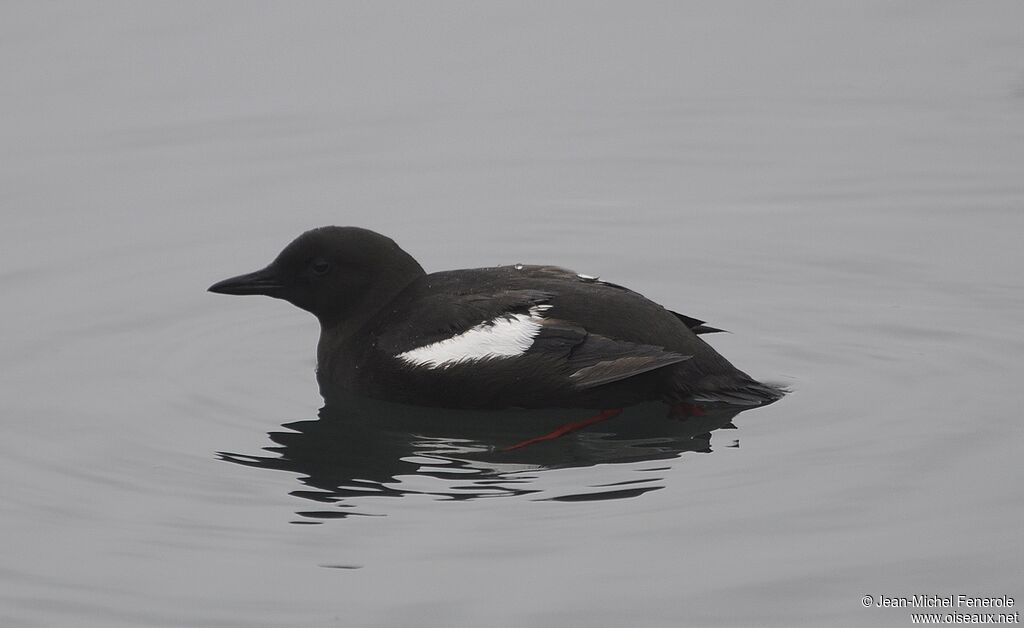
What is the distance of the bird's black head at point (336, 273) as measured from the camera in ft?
26.8

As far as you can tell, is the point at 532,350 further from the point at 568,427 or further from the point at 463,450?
the point at 463,450

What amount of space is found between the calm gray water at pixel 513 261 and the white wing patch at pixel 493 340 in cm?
36

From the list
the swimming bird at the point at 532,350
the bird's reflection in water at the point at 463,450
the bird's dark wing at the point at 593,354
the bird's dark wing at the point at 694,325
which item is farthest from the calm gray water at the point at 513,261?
the bird's dark wing at the point at 694,325

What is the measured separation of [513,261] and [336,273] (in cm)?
200

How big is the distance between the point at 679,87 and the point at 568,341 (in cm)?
556

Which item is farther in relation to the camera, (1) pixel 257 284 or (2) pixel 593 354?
(1) pixel 257 284

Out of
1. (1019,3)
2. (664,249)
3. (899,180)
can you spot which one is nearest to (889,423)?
(664,249)

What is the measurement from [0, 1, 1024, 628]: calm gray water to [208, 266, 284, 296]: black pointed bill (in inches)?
17.7

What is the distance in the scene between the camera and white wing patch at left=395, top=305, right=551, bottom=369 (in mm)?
7488

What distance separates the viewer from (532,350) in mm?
7477

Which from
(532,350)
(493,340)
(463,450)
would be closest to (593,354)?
(532,350)

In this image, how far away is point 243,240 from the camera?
1032 cm

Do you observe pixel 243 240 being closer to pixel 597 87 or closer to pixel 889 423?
pixel 597 87

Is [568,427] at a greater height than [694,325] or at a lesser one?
lesser
